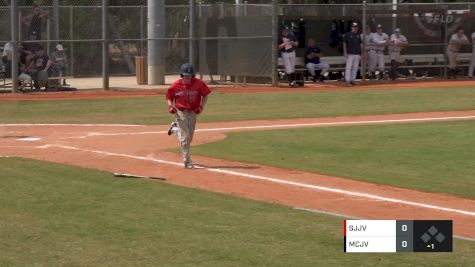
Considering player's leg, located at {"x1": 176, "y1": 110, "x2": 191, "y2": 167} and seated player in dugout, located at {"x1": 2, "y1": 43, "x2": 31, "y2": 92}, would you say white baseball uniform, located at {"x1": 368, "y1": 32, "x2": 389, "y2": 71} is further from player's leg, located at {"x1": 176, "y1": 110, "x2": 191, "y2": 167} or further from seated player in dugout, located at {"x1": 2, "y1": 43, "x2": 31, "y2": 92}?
player's leg, located at {"x1": 176, "y1": 110, "x2": 191, "y2": 167}

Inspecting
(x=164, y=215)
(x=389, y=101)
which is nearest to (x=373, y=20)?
(x=389, y=101)

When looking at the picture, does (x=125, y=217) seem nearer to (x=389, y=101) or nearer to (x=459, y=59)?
(x=389, y=101)

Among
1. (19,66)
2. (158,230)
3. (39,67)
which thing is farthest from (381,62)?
(158,230)

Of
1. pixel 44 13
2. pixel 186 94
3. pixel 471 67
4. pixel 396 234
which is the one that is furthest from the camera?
pixel 471 67

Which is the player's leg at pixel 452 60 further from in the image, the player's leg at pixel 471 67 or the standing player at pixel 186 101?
the standing player at pixel 186 101

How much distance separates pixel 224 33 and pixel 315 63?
3348 millimetres

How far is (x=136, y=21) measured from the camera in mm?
35906

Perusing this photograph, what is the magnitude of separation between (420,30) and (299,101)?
10.1 meters

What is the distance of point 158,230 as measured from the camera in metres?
10.9

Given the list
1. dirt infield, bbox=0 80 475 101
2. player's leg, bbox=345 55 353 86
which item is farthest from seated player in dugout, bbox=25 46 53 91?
player's leg, bbox=345 55 353 86

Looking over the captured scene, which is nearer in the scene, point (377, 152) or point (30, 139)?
point (377, 152)

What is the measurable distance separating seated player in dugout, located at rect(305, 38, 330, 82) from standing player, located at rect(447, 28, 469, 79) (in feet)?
17.3

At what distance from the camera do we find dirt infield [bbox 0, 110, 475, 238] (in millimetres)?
12539

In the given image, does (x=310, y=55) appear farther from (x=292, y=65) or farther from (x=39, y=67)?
(x=39, y=67)
